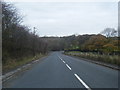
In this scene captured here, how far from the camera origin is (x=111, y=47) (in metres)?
62.8

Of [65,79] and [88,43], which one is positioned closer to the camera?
[65,79]

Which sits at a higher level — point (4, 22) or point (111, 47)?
point (4, 22)

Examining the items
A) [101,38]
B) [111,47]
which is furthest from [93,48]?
[111,47]

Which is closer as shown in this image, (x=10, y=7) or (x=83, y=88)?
(x=83, y=88)

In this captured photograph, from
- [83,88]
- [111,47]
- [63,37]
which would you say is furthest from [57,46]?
[83,88]

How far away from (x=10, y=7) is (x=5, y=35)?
11.9ft

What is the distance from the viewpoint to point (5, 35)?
27609mm

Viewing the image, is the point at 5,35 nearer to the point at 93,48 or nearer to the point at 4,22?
the point at 4,22

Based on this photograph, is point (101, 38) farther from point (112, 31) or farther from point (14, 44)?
point (14, 44)

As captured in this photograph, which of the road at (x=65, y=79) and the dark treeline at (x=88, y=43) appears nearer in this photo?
the road at (x=65, y=79)

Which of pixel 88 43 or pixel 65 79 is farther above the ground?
pixel 88 43

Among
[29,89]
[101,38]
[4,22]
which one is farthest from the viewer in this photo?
[101,38]

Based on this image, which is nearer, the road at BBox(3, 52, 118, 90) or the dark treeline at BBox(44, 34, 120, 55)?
the road at BBox(3, 52, 118, 90)

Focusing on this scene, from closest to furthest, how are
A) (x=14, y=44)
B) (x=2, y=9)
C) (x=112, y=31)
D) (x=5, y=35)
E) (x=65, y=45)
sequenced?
(x=2, y=9)
(x=5, y=35)
(x=14, y=44)
(x=112, y=31)
(x=65, y=45)
